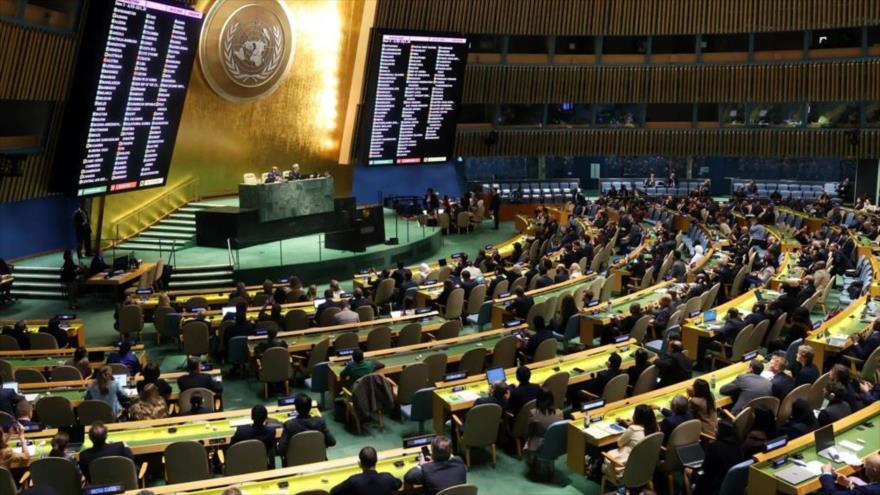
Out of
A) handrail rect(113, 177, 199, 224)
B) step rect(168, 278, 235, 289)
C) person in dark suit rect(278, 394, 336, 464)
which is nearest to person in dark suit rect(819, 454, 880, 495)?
person in dark suit rect(278, 394, 336, 464)

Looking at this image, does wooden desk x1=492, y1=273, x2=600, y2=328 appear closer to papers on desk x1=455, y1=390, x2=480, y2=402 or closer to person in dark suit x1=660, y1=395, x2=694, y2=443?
papers on desk x1=455, y1=390, x2=480, y2=402

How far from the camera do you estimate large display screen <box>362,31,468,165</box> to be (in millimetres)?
22828

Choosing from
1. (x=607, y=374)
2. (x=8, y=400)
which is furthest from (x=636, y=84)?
(x=8, y=400)

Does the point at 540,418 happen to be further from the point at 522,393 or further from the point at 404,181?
the point at 404,181

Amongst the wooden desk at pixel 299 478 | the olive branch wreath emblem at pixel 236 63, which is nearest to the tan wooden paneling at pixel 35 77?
the olive branch wreath emblem at pixel 236 63

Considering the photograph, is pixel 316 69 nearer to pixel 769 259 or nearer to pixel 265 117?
pixel 265 117

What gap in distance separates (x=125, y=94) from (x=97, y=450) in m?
11.7

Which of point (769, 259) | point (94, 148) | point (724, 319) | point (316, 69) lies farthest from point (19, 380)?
point (316, 69)

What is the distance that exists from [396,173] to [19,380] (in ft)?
67.6

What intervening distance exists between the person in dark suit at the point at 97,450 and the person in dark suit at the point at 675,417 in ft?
16.2

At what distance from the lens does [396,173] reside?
2953cm

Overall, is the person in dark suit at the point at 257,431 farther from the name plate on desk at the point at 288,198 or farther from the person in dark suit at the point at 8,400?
the name plate on desk at the point at 288,198

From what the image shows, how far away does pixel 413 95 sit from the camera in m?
23.8

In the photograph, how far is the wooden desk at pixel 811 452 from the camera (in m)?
6.61
